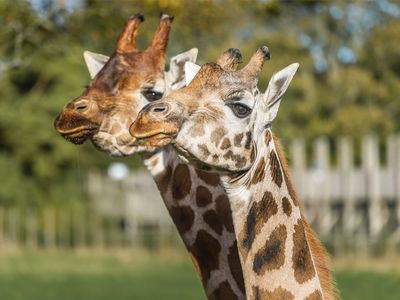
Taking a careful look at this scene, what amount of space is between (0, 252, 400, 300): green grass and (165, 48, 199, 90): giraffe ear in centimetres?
1295

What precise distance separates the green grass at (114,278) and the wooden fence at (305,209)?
5.95 ft

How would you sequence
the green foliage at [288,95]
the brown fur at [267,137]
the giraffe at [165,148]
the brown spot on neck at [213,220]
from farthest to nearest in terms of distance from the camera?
the green foliage at [288,95] → the brown spot on neck at [213,220] → the giraffe at [165,148] → the brown fur at [267,137]

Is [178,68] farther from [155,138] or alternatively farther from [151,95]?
[155,138]

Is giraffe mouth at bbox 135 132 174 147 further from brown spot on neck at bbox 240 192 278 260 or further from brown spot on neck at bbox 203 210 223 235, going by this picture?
brown spot on neck at bbox 203 210 223 235

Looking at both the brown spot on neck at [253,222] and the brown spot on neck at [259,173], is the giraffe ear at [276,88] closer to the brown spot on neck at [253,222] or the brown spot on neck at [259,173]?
the brown spot on neck at [259,173]

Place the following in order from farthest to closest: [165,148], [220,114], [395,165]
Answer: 1. [395,165]
2. [165,148]
3. [220,114]

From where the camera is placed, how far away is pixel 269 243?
6496mm

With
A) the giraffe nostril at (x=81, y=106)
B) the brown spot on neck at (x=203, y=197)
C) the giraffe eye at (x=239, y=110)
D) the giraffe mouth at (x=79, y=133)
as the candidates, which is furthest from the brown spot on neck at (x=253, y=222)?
the giraffe nostril at (x=81, y=106)

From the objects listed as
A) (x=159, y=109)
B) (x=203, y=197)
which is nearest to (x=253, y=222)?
(x=159, y=109)

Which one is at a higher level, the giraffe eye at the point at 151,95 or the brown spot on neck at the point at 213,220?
the giraffe eye at the point at 151,95

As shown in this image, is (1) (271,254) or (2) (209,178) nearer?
(1) (271,254)

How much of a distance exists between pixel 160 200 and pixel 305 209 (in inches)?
231

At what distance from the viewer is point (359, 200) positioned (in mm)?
34469

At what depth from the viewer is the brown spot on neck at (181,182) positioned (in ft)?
27.9
